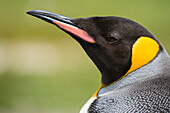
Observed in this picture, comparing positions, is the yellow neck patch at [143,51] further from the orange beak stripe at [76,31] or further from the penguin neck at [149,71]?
the orange beak stripe at [76,31]

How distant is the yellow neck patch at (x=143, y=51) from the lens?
48.0 inches

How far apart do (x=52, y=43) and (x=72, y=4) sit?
4.24m

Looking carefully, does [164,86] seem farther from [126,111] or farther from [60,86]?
[60,86]

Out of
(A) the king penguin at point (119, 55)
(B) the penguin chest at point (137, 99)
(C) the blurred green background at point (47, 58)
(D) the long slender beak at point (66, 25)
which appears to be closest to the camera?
(B) the penguin chest at point (137, 99)

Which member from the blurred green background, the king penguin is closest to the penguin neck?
the king penguin

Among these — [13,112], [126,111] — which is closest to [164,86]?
[126,111]

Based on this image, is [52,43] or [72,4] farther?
[72,4]

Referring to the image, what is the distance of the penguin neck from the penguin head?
2cm

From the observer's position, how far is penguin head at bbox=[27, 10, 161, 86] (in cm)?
123

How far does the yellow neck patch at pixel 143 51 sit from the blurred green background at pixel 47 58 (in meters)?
2.79

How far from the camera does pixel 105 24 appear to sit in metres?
1.25

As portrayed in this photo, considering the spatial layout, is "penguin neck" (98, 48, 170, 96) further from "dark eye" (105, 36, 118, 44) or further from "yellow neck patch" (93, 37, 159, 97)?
"dark eye" (105, 36, 118, 44)

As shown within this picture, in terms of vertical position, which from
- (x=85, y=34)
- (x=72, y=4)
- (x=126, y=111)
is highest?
(x=85, y=34)

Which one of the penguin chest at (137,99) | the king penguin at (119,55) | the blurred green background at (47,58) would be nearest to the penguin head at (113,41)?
the king penguin at (119,55)
